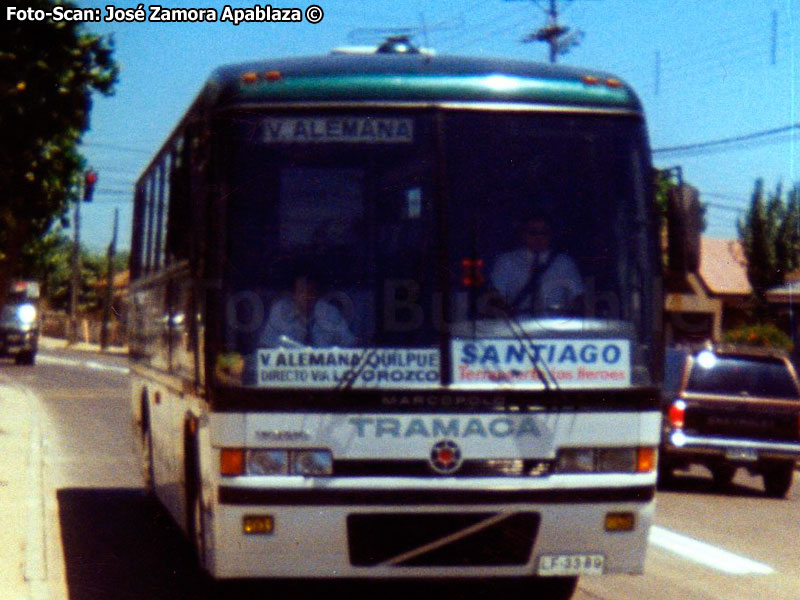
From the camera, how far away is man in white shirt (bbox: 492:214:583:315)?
806cm

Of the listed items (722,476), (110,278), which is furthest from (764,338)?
(110,278)

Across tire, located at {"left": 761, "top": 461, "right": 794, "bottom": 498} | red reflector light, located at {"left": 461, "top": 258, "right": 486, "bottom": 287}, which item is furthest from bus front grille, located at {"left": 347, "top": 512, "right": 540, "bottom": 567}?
tire, located at {"left": 761, "top": 461, "right": 794, "bottom": 498}

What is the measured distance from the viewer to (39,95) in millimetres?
16234

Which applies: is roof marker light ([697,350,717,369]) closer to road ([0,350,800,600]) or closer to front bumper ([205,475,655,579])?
road ([0,350,800,600])

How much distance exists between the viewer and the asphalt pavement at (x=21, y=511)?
32.3ft

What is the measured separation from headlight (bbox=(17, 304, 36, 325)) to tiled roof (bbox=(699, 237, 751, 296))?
26.6 metres

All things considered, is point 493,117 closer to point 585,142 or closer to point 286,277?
point 585,142

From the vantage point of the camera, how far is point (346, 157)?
26.3 ft

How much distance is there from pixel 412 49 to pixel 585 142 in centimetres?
145

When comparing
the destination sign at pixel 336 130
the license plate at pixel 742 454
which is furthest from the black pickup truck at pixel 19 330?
the destination sign at pixel 336 130

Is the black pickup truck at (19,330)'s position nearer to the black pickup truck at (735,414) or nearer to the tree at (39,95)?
the tree at (39,95)

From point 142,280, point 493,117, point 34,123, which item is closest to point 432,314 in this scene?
point 493,117

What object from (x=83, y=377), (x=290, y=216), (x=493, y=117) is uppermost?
(x=493, y=117)

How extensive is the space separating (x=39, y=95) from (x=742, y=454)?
8.55 m
